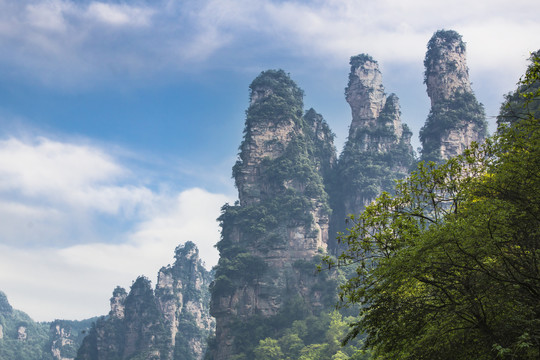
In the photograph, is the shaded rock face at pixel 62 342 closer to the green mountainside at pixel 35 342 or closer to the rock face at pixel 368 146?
the green mountainside at pixel 35 342

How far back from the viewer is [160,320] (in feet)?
297

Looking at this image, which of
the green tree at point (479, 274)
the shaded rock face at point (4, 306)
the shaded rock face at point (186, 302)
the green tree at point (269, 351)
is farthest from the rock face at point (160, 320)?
the green tree at point (479, 274)

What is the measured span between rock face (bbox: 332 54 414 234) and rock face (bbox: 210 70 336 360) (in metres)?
5.47

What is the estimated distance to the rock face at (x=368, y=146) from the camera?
76375 millimetres

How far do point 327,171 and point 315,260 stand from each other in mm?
22128

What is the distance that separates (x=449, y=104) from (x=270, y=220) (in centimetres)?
3012

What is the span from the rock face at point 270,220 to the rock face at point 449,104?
1789 centimetres

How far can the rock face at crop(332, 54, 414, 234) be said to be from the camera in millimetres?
76375

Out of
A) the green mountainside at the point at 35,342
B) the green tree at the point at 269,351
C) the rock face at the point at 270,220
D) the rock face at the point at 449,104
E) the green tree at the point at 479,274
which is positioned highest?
the rock face at the point at 449,104

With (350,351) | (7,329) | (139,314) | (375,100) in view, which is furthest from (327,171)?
(7,329)

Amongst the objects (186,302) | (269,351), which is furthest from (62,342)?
(269,351)

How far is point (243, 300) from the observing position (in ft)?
208

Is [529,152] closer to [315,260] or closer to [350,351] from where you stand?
[350,351]

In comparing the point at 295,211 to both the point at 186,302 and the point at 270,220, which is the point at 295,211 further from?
the point at 186,302
